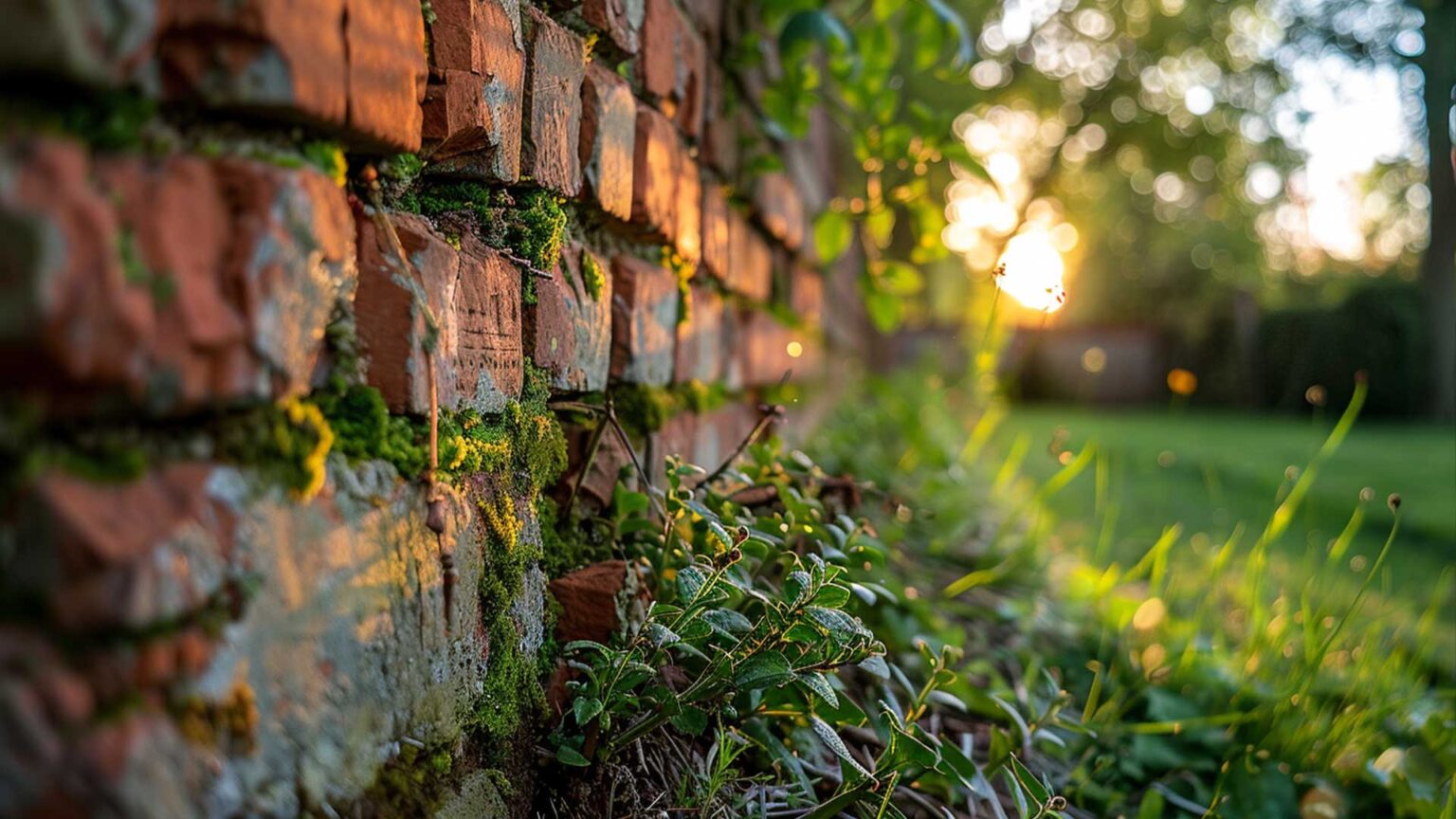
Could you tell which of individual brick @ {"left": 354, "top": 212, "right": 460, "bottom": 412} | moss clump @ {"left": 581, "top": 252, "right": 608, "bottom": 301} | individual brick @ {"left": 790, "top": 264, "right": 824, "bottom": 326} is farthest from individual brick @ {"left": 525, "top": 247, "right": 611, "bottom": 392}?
individual brick @ {"left": 790, "top": 264, "right": 824, "bottom": 326}

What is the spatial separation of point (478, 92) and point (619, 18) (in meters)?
0.39

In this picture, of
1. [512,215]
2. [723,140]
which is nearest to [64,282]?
[512,215]

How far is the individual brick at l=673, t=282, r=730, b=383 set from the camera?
1.55 metres

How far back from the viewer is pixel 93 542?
0.48 m

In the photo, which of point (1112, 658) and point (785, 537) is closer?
point (785, 537)

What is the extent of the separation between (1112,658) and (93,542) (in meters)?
1.84

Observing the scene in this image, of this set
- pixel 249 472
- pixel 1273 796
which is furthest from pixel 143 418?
pixel 1273 796

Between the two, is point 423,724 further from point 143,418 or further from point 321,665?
point 143,418

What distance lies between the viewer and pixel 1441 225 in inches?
405

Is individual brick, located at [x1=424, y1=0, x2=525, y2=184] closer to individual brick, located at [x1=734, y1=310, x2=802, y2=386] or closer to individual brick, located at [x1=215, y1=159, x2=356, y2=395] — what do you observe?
individual brick, located at [x1=215, y1=159, x2=356, y2=395]

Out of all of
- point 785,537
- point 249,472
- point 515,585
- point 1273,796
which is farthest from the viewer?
point 1273,796

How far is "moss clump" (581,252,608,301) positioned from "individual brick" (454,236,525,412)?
0.17 m

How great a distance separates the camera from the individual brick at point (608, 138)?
3.70 ft

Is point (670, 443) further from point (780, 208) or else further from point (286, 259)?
point (780, 208)
